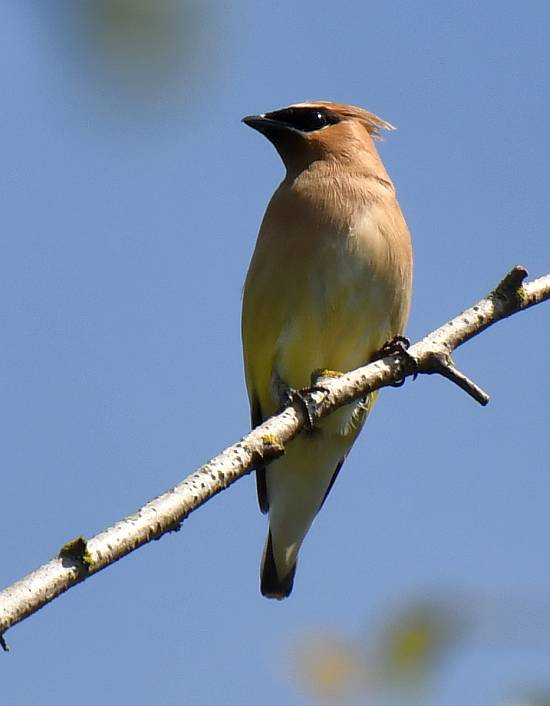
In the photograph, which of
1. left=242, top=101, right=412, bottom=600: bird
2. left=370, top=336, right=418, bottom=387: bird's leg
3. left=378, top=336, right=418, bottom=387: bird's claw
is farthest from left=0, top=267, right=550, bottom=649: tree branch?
left=242, top=101, right=412, bottom=600: bird

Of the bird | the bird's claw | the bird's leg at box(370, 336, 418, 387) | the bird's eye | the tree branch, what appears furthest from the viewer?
the bird's eye

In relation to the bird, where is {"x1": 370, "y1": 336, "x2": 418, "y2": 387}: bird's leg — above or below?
below

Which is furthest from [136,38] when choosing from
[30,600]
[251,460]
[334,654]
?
[251,460]

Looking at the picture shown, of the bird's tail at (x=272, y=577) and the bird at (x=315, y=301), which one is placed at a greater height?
the bird at (x=315, y=301)

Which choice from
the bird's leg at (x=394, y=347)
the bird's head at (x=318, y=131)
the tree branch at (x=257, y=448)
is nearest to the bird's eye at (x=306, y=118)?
the bird's head at (x=318, y=131)

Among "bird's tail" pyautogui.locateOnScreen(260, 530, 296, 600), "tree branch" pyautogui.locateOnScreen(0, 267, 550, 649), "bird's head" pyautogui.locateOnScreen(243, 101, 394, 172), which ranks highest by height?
"bird's head" pyautogui.locateOnScreen(243, 101, 394, 172)

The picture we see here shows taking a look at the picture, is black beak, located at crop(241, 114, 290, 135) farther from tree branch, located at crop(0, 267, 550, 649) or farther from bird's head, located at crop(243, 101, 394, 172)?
tree branch, located at crop(0, 267, 550, 649)

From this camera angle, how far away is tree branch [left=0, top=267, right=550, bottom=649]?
2291 mm

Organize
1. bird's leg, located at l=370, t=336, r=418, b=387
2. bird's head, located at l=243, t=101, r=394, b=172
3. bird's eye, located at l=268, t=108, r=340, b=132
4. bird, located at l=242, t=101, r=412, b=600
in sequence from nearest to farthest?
bird's leg, located at l=370, t=336, r=418, b=387 < bird, located at l=242, t=101, r=412, b=600 < bird's head, located at l=243, t=101, r=394, b=172 < bird's eye, located at l=268, t=108, r=340, b=132

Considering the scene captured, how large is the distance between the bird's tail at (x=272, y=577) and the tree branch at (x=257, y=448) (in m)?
2.11

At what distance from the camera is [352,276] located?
5188mm

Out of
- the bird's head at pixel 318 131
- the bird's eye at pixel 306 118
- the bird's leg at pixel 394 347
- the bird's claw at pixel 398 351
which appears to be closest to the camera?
the bird's claw at pixel 398 351

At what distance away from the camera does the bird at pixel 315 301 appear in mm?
5184

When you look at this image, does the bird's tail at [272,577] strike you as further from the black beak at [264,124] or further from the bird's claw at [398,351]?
the black beak at [264,124]
